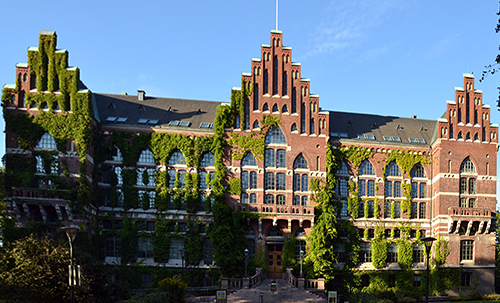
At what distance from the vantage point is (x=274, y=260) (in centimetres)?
6184

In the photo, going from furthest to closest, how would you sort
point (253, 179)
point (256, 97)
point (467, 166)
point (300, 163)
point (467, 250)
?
1. point (467, 166)
2. point (467, 250)
3. point (256, 97)
4. point (300, 163)
5. point (253, 179)

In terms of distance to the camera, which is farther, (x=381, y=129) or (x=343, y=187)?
(x=381, y=129)

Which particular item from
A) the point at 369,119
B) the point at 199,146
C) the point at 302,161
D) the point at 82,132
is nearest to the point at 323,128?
the point at 302,161

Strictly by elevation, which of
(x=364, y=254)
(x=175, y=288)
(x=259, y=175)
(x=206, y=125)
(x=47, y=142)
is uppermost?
(x=206, y=125)

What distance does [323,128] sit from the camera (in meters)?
64.2

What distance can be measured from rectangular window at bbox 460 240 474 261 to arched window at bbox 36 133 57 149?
1792 inches

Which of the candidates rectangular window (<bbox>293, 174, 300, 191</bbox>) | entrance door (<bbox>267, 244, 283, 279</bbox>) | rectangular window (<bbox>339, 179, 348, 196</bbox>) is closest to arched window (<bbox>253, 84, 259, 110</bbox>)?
rectangular window (<bbox>293, 174, 300, 191</bbox>)

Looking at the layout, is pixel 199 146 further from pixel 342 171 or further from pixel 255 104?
pixel 342 171

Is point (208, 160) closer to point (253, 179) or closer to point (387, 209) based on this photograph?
point (253, 179)

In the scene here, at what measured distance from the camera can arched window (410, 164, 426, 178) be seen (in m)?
67.4

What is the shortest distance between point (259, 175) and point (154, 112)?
1426cm

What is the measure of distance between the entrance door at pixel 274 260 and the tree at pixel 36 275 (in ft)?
79.4

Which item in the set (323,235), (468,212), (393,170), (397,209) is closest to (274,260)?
(323,235)

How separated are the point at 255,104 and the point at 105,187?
18.6 metres
